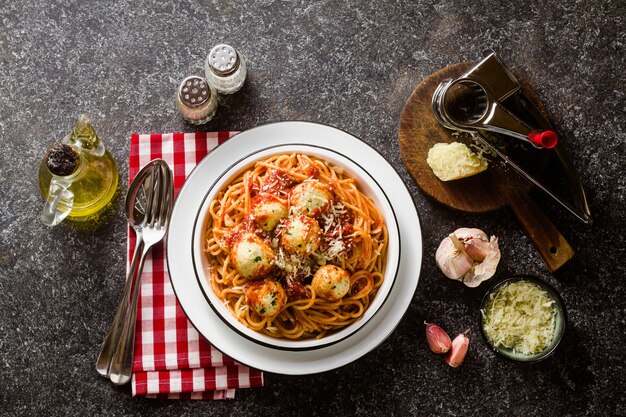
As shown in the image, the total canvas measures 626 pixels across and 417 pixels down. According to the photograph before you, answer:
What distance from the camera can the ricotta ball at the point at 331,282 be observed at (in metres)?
2.22

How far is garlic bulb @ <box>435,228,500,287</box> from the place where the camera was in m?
2.62

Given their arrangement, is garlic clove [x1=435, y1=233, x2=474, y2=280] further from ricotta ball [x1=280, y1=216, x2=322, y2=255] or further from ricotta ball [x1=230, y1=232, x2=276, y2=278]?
ricotta ball [x1=230, y1=232, x2=276, y2=278]

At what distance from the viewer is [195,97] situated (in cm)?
261

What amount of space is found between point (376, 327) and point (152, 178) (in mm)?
1144

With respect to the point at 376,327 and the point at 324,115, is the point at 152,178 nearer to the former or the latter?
the point at 324,115

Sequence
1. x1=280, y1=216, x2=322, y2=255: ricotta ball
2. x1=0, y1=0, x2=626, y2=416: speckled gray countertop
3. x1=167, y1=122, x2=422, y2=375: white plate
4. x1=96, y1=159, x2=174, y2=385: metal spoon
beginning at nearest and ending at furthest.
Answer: x1=280, y1=216, x2=322, y2=255: ricotta ball
x1=167, y1=122, x2=422, y2=375: white plate
x1=96, y1=159, x2=174, y2=385: metal spoon
x1=0, y1=0, x2=626, y2=416: speckled gray countertop

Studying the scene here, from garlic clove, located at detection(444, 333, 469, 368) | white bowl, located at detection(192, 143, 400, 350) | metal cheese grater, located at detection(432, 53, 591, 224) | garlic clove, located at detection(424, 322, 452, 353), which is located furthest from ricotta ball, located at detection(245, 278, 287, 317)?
metal cheese grater, located at detection(432, 53, 591, 224)

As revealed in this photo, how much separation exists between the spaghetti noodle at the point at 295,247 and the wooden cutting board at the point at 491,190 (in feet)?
1.33

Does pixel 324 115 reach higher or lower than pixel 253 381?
higher

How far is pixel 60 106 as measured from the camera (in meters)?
2.78

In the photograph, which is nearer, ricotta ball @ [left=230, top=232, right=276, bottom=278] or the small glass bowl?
ricotta ball @ [left=230, top=232, right=276, bottom=278]

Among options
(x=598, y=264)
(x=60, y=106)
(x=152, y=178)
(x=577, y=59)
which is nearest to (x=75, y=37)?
(x=60, y=106)

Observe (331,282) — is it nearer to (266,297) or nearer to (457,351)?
(266,297)

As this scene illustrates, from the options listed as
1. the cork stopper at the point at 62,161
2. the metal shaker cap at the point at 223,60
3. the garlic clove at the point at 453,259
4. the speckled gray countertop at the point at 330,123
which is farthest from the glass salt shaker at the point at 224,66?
the garlic clove at the point at 453,259
